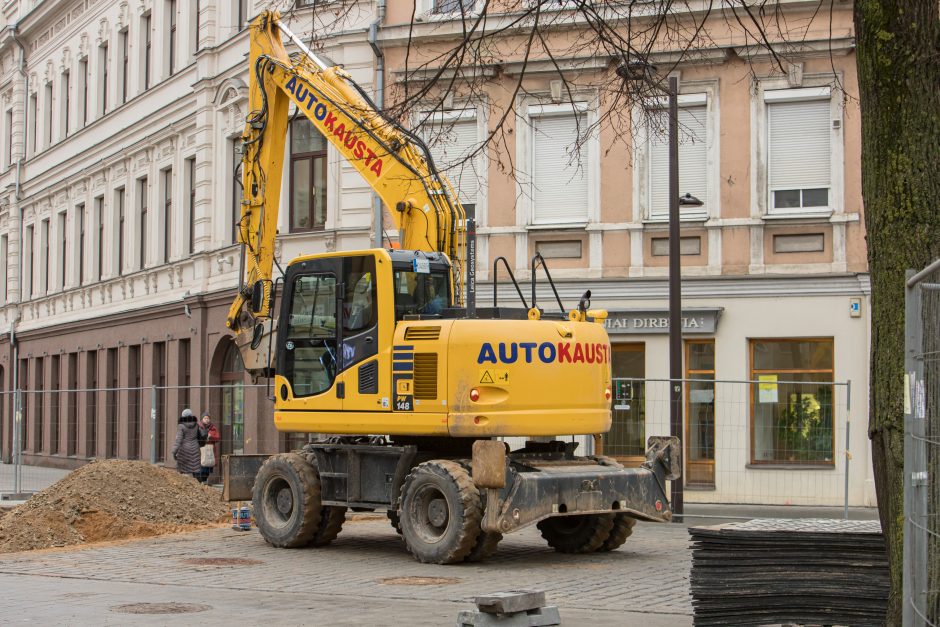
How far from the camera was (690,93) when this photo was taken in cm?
2316

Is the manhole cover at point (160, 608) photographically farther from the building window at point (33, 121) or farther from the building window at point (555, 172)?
the building window at point (33, 121)

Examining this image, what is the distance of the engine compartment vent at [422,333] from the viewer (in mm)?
14383

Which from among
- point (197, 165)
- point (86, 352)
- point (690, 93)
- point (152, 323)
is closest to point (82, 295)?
point (86, 352)

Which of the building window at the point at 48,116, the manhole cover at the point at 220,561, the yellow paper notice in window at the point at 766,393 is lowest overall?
the manhole cover at the point at 220,561

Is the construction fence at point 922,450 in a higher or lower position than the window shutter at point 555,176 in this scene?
lower

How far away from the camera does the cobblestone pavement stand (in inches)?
427

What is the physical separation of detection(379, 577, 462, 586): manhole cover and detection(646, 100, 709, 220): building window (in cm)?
1120

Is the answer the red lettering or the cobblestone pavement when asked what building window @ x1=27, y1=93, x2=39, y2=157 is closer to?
the cobblestone pavement

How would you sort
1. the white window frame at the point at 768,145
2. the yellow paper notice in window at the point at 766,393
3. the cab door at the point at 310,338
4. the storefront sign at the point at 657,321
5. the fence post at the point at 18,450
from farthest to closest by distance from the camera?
the fence post at the point at 18,450
the storefront sign at the point at 657,321
the white window frame at the point at 768,145
the yellow paper notice in window at the point at 766,393
the cab door at the point at 310,338

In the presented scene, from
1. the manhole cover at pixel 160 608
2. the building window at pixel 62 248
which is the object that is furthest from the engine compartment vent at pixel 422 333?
the building window at pixel 62 248

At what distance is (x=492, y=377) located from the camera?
562 inches

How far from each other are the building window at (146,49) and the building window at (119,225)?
2880mm

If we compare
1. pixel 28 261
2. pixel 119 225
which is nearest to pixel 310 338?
pixel 119 225

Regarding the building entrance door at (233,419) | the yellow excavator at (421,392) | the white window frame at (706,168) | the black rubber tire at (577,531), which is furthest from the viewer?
the building entrance door at (233,419)
